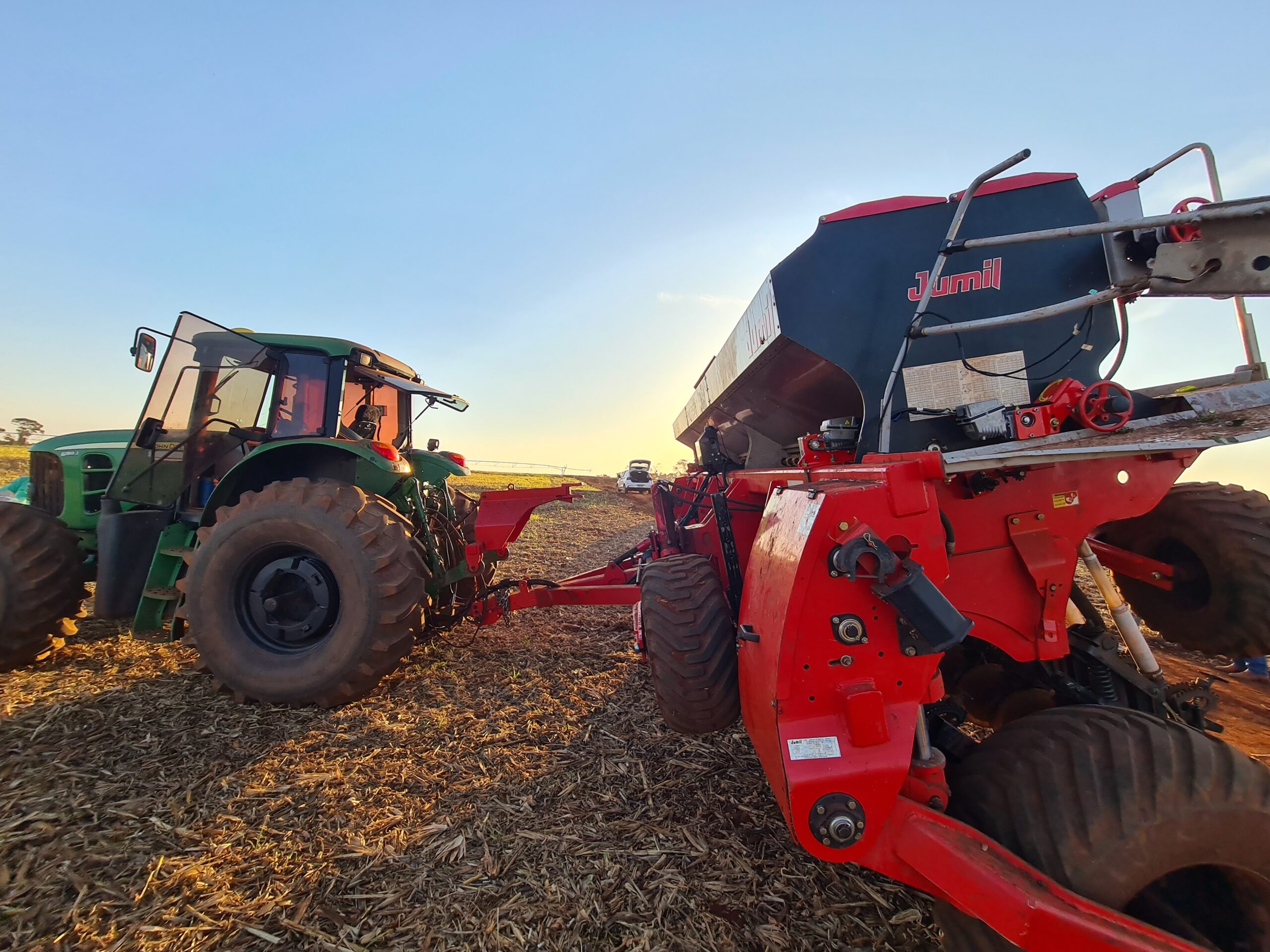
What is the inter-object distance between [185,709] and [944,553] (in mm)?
4037

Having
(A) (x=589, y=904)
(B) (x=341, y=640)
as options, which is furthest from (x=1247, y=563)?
(B) (x=341, y=640)

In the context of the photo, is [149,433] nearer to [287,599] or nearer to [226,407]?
[226,407]

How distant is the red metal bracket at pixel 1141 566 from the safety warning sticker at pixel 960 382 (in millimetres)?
952

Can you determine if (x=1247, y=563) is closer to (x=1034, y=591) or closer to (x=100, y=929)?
(x=1034, y=591)

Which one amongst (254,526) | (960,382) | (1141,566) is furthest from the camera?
(254,526)

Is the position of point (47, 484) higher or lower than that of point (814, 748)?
higher

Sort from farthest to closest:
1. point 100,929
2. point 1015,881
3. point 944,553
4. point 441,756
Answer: point 441,756 → point 100,929 → point 944,553 → point 1015,881

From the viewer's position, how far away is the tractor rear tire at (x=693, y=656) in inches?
84.3

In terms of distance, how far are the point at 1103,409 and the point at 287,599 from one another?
421 centimetres

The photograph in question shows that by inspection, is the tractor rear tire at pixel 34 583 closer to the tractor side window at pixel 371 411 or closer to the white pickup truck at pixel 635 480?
the tractor side window at pixel 371 411

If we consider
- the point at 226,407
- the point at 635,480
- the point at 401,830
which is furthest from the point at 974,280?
the point at 635,480

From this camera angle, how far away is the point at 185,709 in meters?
3.38

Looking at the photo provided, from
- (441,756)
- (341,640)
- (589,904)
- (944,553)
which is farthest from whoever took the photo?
(341,640)

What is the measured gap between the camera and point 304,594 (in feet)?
11.9
